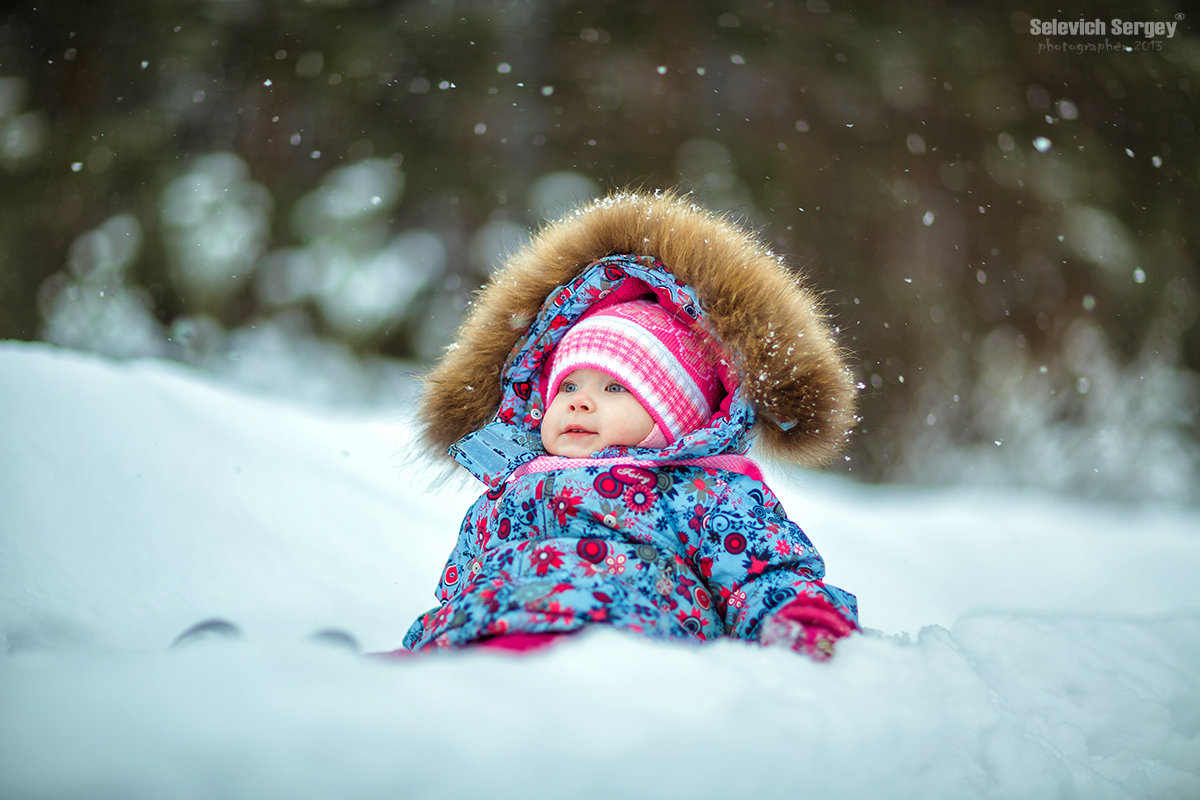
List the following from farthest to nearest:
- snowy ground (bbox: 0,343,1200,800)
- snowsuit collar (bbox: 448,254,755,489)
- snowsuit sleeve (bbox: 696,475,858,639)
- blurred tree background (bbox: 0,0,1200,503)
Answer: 1. blurred tree background (bbox: 0,0,1200,503)
2. snowsuit collar (bbox: 448,254,755,489)
3. snowsuit sleeve (bbox: 696,475,858,639)
4. snowy ground (bbox: 0,343,1200,800)

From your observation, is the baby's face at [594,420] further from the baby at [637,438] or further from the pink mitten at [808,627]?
the pink mitten at [808,627]

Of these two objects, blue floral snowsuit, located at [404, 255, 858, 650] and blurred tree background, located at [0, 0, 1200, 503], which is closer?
blue floral snowsuit, located at [404, 255, 858, 650]

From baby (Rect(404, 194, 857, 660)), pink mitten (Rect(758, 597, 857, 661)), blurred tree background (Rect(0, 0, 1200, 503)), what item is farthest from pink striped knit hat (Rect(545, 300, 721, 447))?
blurred tree background (Rect(0, 0, 1200, 503))

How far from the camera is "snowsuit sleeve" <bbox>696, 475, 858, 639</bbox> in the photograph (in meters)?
0.90

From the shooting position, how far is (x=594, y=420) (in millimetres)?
1095

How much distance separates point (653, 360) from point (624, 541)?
29 cm

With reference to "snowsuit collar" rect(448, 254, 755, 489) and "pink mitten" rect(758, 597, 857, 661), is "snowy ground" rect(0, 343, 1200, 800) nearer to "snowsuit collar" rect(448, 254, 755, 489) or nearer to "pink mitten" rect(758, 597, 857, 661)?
"pink mitten" rect(758, 597, 857, 661)

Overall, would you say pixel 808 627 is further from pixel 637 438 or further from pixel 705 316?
pixel 705 316

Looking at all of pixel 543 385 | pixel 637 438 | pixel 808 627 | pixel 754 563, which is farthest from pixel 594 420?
pixel 808 627

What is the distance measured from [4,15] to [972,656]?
3057mm

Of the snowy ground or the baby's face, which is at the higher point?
the baby's face

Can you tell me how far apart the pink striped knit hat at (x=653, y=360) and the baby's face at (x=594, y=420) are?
0.06 feet

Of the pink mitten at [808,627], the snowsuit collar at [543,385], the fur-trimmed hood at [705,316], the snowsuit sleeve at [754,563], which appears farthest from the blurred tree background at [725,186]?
the pink mitten at [808,627]

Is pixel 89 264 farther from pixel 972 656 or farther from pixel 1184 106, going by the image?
pixel 1184 106
